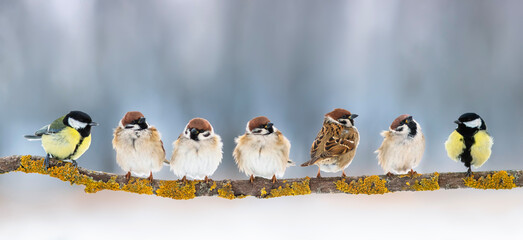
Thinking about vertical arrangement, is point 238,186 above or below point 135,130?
below

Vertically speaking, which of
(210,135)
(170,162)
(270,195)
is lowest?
(270,195)

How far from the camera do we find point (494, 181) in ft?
7.66

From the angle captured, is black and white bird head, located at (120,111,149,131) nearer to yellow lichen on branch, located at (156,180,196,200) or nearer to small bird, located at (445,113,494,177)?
yellow lichen on branch, located at (156,180,196,200)

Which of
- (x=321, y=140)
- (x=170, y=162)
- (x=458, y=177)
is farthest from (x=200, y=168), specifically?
(x=458, y=177)

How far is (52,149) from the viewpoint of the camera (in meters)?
2.43

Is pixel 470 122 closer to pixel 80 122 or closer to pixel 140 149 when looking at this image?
pixel 140 149

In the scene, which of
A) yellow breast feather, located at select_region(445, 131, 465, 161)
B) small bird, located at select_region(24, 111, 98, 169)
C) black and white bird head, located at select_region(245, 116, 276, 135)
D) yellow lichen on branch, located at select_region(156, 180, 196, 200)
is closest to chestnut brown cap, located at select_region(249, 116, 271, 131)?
black and white bird head, located at select_region(245, 116, 276, 135)

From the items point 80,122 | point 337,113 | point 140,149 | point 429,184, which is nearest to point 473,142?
point 429,184

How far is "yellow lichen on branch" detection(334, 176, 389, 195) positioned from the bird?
3.50ft

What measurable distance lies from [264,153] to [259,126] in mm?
165

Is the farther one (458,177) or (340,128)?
(340,128)

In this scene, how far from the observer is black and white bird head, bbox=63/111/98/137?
7.89 ft

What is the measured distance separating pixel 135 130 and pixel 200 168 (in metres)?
0.46

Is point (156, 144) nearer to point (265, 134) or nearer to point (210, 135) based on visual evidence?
point (210, 135)
